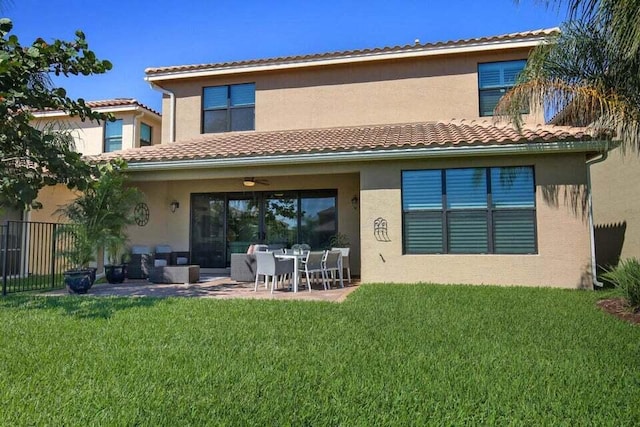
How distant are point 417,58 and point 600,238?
860 centimetres

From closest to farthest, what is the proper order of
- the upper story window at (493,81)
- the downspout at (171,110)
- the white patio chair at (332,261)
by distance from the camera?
the white patio chair at (332,261) → the upper story window at (493,81) → the downspout at (171,110)

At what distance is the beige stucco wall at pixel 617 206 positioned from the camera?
38.9ft

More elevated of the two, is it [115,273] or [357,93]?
[357,93]

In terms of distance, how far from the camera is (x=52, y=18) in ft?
41.8

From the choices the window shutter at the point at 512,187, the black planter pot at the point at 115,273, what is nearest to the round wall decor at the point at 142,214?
the black planter pot at the point at 115,273

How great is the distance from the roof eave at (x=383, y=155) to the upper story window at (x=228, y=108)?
3.73 meters

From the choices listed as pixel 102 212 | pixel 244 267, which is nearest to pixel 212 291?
pixel 244 267

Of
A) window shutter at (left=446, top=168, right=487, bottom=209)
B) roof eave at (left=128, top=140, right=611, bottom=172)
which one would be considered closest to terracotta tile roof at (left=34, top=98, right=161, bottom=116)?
roof eave at (left=128, top=140, right=611, bottom=172)

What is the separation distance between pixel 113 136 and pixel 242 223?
8.86 m

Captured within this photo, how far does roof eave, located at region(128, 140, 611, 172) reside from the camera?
9.73 m

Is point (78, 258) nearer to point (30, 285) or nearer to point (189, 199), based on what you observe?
point (30, 285)

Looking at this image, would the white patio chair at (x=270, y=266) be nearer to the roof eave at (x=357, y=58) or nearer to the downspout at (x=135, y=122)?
the roof eave at (x=357, y=58)

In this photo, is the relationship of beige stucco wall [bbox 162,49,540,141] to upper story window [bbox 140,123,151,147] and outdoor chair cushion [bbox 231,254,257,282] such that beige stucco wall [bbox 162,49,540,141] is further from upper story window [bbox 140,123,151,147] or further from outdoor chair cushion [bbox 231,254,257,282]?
outdoor chair cushion [bbox 231,254,257,282]

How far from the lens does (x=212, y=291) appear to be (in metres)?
10.2
